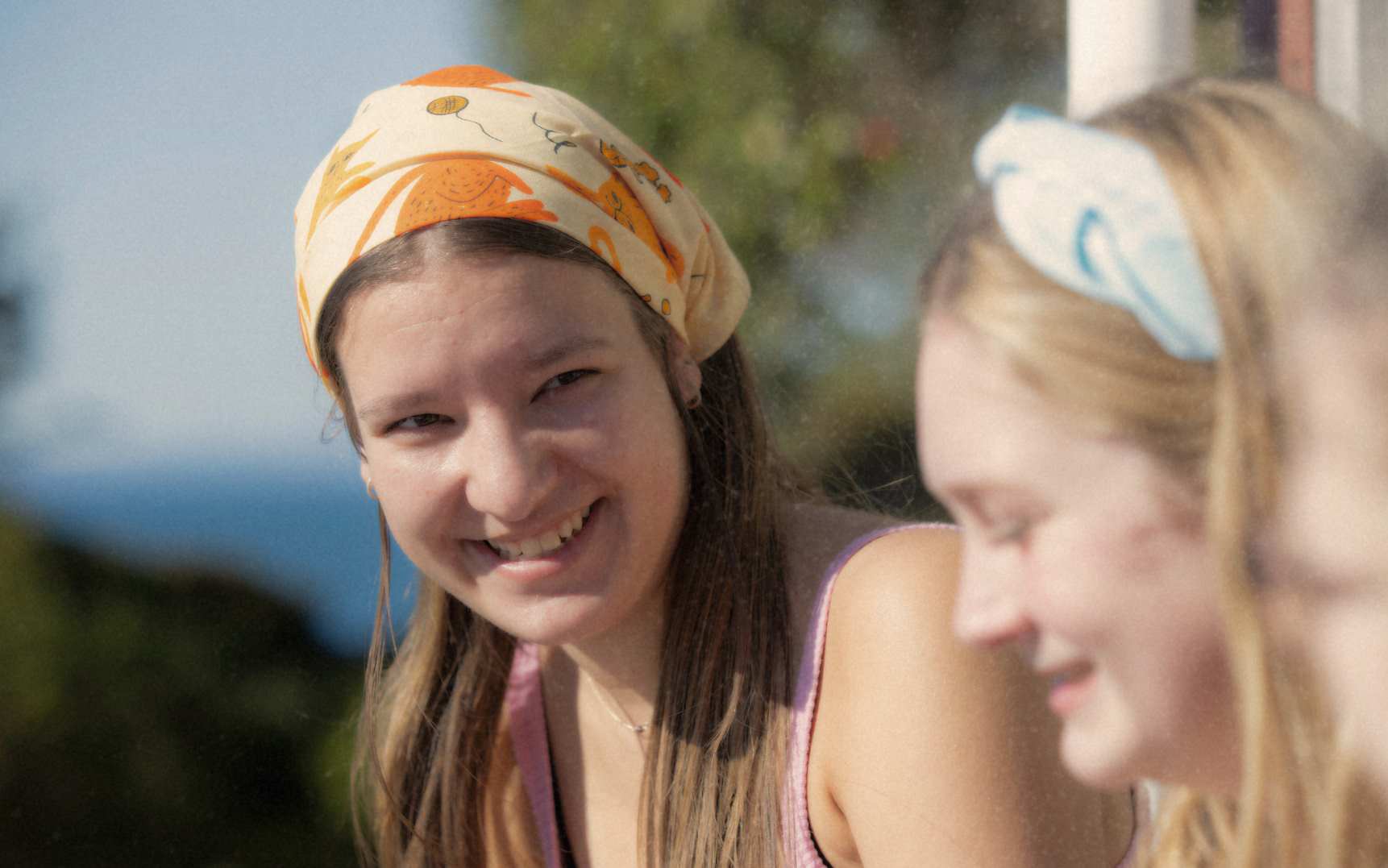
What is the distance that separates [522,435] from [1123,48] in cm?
58

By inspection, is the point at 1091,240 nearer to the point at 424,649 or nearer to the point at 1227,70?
the point at 1227,70

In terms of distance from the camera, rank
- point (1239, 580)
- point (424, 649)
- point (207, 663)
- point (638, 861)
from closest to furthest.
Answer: point (1239, 580), point (638, 861), point (424, 649), point (207, 663)

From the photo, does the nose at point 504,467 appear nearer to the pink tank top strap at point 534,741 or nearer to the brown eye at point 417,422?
the brown eye at point 417,422

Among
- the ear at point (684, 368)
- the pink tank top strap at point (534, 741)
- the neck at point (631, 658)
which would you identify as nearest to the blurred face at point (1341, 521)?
the ear at point (684, 368)

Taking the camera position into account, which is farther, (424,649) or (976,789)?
(424,649)

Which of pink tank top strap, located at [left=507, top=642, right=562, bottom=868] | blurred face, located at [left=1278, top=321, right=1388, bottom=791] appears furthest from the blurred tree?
pink tank top strap, located at [left=507, top=642, right=562, bottom=868]

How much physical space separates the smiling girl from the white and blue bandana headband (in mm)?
387

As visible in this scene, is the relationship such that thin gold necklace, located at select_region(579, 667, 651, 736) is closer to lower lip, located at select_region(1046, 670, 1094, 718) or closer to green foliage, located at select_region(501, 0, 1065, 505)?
green foliage, located at select_region(501, 0, 1065, 505)

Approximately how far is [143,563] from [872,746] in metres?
1.83

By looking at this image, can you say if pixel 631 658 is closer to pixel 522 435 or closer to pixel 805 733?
pixel 805 733

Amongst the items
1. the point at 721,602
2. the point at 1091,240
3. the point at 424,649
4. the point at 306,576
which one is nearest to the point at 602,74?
the point at 721,602

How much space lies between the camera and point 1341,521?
0.46m

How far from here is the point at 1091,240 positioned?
51cm

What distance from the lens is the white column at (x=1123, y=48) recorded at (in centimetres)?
58
